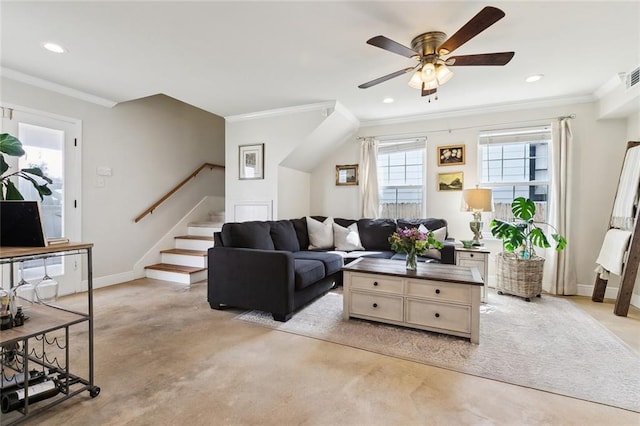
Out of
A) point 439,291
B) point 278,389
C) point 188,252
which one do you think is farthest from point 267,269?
point 188,252

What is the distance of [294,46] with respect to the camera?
256 cm

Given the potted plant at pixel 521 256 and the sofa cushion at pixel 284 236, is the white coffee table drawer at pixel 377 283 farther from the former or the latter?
the potted plant at pixel 521 256

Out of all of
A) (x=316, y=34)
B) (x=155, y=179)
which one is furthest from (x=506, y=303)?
(x=155, y=179)

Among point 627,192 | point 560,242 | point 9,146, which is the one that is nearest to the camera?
point 9,146

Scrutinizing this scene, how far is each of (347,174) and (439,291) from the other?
3.01 metres

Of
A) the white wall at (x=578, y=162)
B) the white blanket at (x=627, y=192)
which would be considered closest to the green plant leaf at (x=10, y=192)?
the white wall at (x=578, y=162)

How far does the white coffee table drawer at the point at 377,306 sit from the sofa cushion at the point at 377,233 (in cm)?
168

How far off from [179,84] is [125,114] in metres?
1.44

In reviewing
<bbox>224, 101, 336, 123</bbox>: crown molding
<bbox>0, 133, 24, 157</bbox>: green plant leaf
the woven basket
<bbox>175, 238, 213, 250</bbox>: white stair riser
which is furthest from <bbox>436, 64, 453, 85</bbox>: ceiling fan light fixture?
<bbox>175, 238, 213, 250</bbox>: white stair riser

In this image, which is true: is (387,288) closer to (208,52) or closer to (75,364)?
(75,364)

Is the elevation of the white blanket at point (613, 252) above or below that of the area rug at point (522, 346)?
above

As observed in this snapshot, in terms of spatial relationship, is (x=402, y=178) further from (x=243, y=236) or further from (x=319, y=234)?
(x=243, y=236)

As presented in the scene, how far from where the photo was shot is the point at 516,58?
277cm

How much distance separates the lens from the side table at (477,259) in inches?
135
